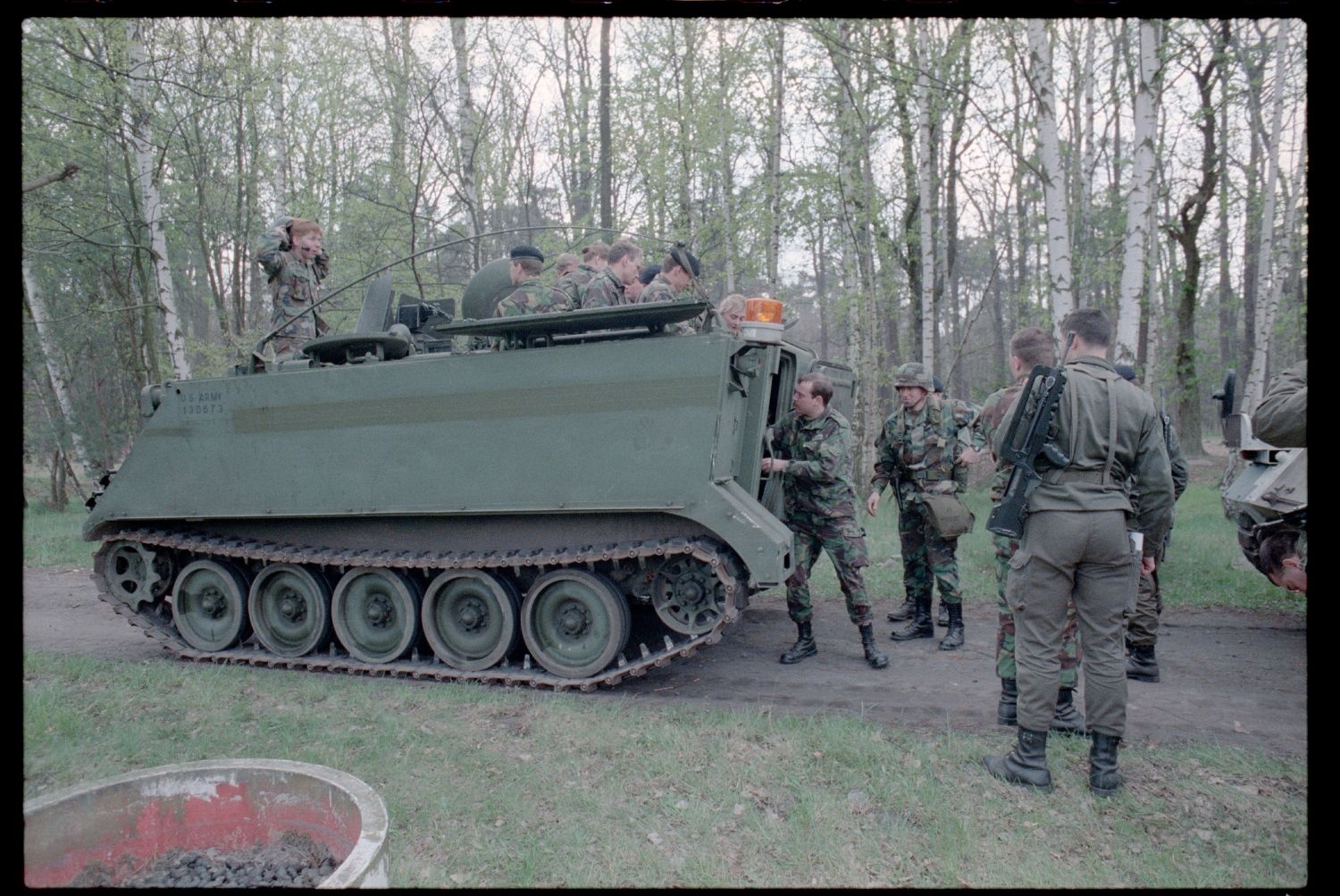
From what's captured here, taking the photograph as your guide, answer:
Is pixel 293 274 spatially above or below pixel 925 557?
above

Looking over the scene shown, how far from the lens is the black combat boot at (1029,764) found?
4090mm

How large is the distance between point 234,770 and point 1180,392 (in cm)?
1909

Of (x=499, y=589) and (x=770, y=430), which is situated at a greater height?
(x=770, y=430)

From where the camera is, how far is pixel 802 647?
6.29 metres

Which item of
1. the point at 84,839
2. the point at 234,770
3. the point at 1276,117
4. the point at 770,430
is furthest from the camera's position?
the point at 1276,117

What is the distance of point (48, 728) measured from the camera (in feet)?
15.4

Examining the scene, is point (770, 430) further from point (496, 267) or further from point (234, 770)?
point (234, 770)

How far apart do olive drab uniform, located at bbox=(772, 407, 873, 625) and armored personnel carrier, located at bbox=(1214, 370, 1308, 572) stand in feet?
8.81

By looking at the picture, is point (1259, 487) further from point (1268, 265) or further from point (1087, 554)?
point (1268, 265)

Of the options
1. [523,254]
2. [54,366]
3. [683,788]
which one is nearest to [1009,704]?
[683,788]

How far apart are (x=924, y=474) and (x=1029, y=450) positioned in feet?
8.91

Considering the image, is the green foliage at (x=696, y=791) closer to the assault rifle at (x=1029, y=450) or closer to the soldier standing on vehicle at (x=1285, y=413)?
the assault rifle at (x=1029, y=450)

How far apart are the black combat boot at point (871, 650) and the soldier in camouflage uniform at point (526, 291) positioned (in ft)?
10.6
